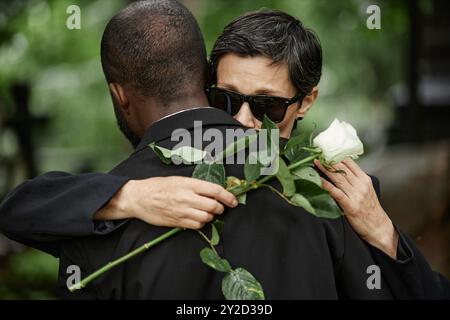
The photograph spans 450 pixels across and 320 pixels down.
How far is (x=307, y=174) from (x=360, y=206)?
1.07ft

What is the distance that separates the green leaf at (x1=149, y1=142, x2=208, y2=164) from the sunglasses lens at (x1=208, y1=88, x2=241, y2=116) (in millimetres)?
503

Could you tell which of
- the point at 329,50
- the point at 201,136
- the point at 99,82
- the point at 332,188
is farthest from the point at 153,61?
the point at 329,50

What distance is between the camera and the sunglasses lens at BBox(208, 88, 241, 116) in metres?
2.63

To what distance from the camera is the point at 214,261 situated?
79.7 inches

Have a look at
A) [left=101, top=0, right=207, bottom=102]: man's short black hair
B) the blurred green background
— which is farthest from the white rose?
the blurred green background

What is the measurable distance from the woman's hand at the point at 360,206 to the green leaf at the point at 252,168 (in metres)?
0.30

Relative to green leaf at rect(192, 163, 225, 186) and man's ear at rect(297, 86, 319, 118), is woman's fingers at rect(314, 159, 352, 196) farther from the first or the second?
man's ear at rect(297, 86, 319, 118)

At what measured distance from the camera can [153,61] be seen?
2.33 meters

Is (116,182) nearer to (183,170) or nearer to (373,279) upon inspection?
(183,170)

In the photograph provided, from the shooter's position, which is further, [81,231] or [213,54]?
[213,54]

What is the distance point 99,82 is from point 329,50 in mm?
6674

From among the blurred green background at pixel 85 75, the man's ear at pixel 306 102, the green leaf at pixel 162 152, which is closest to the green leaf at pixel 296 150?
the green leaf at pixel 162 152

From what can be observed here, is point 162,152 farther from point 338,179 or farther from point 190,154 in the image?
point 338,179

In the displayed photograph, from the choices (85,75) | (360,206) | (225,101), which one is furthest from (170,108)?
(85,75)
